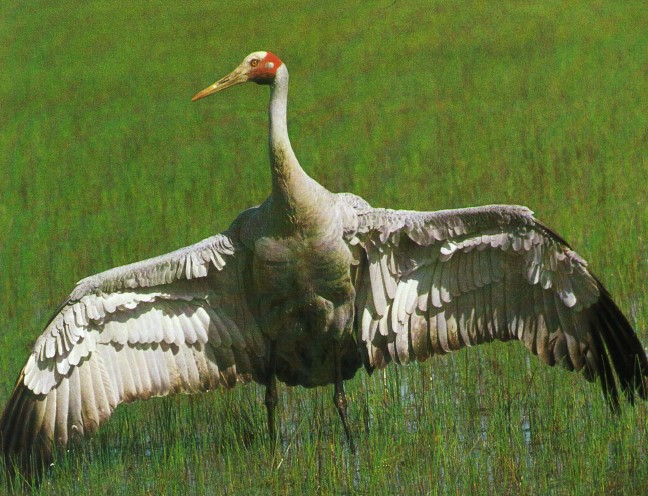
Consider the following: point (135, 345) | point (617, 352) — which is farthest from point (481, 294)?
point (135, 345)

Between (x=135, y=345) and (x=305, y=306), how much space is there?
958mm

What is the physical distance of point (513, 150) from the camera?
1221 cm

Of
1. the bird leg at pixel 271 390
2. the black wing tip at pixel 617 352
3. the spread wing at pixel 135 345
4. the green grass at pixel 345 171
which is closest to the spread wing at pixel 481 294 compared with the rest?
the black wing tip at pixel 617 352

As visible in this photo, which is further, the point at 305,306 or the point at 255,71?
the point at 255,71

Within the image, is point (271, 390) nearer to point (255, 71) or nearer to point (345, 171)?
point (255, 71)

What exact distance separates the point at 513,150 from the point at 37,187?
483 cm

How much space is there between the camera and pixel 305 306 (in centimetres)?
666

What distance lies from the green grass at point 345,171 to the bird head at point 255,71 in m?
1.87

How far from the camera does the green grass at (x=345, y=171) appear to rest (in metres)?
6.23

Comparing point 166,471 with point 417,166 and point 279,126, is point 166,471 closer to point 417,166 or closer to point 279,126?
point 279,126

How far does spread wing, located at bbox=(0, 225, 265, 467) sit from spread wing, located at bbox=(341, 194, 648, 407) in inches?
28.9

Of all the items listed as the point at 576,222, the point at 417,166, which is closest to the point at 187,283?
the point at 576,222

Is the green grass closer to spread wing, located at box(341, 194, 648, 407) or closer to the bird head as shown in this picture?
spread wing, located at box(341, 194, 648, 407)

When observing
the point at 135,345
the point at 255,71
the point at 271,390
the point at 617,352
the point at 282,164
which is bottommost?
the point at 271,390
